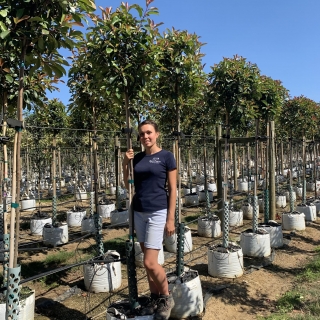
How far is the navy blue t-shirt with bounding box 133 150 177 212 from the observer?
272 cm

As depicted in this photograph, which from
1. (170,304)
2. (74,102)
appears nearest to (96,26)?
(74,102)

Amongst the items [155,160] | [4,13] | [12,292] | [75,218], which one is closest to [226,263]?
[155,160]

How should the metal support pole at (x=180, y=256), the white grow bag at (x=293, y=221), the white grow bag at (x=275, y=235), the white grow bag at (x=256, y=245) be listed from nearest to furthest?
the metal support pole at (x=180, y=256) → the white grow bag at (x=256, y=245) → the white grow bag at (x=275, y=235) → the white grow bag at (x=293, y=221)

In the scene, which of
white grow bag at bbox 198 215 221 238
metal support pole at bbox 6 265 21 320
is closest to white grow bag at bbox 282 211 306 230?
white grow bag at bbox 198 215 221 238

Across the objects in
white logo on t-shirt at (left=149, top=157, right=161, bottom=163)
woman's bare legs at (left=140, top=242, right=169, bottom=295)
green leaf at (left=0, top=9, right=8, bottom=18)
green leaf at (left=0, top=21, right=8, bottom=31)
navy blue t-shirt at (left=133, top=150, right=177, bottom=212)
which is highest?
green leaf at (left=0, top=9, right=8, bottom=18)

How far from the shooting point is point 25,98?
13.6ft

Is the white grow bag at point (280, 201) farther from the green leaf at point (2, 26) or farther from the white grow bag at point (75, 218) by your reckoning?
the green leaf at point (2, 26)

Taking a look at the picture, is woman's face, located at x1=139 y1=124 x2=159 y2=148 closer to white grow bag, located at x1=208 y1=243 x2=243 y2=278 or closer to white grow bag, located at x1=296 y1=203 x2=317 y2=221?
white grow bag, located at x1=208 y1=243 x2=243 y2=278

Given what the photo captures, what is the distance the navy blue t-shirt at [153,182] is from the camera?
8.91ft

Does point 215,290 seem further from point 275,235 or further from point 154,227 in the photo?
point 275,235

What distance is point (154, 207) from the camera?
2701 mm

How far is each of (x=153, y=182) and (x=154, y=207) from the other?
22 centimetres

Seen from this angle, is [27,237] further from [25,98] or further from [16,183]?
[16,183]

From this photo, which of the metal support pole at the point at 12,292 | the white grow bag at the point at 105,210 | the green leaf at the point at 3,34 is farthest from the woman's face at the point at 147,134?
the white grow bag at the point at 105,210
